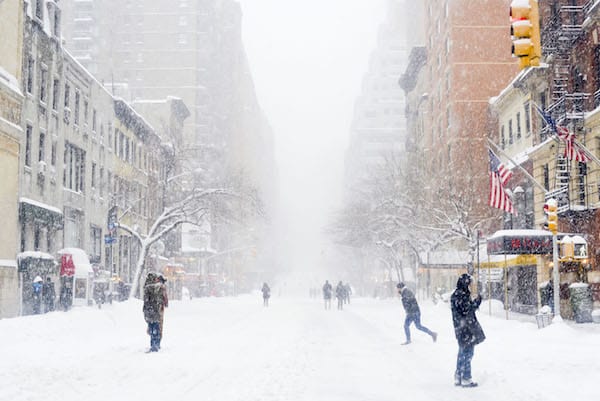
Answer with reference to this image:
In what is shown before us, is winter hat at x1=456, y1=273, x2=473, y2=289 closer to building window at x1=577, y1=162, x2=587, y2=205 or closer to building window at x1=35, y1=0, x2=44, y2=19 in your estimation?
building window at x1=577, y1=162, x2=587, y2=205

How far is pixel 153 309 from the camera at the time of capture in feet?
55.6

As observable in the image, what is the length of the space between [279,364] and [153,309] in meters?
3.83

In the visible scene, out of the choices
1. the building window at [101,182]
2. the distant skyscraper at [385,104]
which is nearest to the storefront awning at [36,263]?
the building window at [101,182]

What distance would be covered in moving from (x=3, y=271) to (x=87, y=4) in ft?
336

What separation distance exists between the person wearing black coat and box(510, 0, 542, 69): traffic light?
173 inches

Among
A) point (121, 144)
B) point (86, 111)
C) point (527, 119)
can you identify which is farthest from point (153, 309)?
point (121, 144)

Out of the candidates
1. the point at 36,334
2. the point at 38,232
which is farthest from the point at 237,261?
the point at 36,334

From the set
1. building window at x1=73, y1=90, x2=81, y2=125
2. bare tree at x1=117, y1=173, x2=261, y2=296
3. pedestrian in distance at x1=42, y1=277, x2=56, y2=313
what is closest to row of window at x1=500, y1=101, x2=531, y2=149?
bare tree at x1=117, y1=173, x2=261, y2=296

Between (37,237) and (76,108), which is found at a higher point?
(76,108)

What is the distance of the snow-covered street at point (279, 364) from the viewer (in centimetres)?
1103

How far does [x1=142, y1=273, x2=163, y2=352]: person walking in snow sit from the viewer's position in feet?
55.2

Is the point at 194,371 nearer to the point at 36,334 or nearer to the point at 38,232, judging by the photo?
the point at 36,334

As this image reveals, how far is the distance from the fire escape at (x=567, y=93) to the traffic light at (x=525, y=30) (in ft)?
76.9

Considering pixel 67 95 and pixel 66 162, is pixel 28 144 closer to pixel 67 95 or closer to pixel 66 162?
pixel 66 162
